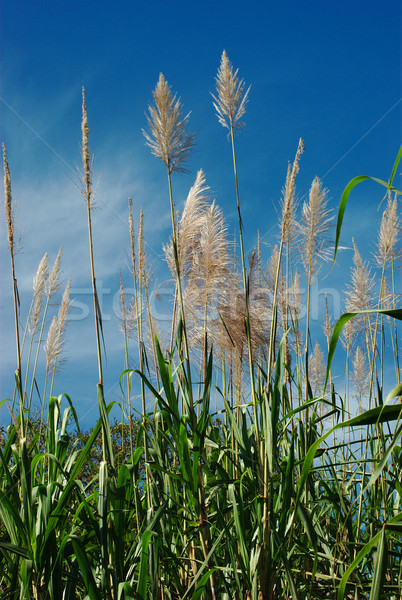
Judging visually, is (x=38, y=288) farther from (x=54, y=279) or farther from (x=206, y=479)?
(x=206, y=479)

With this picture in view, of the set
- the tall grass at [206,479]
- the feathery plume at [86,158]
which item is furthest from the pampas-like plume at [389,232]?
the feathery plume at [86,158]

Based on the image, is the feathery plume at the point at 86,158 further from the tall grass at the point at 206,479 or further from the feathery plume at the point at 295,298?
the feathery plume at the point at 295,298

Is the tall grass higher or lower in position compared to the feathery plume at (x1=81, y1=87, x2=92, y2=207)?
lower

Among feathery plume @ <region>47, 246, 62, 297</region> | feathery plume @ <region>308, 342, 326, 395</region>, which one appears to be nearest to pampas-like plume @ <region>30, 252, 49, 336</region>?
feathery plume @ <region>47, 246, 62, 297</region>

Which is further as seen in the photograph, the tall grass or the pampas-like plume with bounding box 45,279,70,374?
the pampas-like plume with bounding box 45,279,70,374

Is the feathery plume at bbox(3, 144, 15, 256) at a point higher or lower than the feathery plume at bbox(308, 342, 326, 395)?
higher

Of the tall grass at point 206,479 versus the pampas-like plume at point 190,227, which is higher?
the pampas-like plume at point 190,227

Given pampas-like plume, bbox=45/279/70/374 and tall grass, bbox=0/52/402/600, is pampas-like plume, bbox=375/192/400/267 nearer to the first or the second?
tall grass, bbox=0/52/402/600

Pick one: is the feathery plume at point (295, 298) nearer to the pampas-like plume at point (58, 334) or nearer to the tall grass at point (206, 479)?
the tall grass at point (206, 479)

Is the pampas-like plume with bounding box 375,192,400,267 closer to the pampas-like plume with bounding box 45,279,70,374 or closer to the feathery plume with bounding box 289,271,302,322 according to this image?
the feathery plume with bounding box 289,271,302,322

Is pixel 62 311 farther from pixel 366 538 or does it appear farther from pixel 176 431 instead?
pixel 366 538

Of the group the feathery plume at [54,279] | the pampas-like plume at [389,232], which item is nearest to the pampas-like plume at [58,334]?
the feathery plume at [54,279]

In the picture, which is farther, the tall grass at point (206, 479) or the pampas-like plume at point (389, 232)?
the pampas-like plume at point (389, 232)

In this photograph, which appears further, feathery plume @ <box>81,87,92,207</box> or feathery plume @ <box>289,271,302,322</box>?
feathery plume @ <box>289,271,302,322</box>
